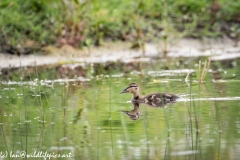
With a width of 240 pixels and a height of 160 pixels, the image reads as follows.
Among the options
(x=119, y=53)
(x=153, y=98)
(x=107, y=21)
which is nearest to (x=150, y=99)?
(x=153, y=98)

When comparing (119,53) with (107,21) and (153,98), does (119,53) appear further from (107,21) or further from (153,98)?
(153,98)

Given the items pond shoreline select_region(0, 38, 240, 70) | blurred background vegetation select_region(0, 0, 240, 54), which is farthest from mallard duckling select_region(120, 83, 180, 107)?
blurred background vegetation select_region(0, 0, 240, 54)

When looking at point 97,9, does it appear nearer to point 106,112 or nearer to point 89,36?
point 89,36

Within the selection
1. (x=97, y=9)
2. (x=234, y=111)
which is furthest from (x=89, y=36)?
(x=234, y=111)

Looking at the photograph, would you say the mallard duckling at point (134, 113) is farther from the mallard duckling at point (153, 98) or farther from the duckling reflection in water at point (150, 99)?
the mallard duckling at point (153, 98)

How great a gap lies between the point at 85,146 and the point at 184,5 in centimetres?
1071

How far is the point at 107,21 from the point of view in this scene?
14.6 meters

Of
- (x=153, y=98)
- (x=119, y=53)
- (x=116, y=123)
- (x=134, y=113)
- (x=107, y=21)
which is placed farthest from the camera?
(x=107, y=21)

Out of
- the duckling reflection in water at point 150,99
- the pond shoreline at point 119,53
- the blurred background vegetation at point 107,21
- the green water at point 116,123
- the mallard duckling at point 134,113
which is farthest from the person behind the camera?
the blurred background vegetation at point 107,21

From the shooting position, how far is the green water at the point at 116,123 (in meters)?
5.73

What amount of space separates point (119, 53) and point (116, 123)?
7479mm

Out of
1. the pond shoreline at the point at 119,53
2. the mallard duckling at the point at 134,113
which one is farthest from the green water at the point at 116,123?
the pond shoreline at the point at 119,53

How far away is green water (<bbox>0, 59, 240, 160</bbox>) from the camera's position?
5734 millimetres

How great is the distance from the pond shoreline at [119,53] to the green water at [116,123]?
3196 mm
